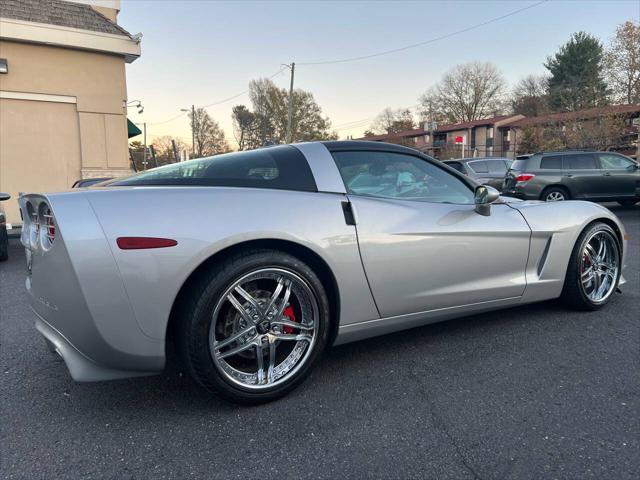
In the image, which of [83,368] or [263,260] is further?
[263,260]

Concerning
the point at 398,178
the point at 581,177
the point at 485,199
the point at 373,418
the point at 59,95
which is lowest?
the point at 373,418

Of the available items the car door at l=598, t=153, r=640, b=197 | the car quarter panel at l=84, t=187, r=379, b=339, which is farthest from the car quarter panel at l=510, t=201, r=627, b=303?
the car door at l=598, t=153, r=640, b=197

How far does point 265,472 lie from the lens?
1.77 metres

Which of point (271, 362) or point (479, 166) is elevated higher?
point (479, 166)

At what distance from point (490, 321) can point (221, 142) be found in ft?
181

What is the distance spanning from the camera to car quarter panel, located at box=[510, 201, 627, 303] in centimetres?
323

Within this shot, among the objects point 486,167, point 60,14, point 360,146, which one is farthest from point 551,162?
point 60,14

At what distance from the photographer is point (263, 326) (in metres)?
2.27

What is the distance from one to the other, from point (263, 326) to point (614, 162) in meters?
12.6

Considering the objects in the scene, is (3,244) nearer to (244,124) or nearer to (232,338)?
(232,338)

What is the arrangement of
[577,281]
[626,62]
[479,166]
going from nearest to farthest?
[577,281], [479,166], [626,62]

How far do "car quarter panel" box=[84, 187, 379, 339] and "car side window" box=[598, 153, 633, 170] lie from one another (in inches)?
472

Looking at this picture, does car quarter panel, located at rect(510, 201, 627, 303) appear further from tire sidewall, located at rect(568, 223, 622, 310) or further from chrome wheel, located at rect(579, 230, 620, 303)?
chrome wheel, located at rect(579, 230, 620, 303)

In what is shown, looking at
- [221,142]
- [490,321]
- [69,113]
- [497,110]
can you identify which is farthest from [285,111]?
[490,321]
